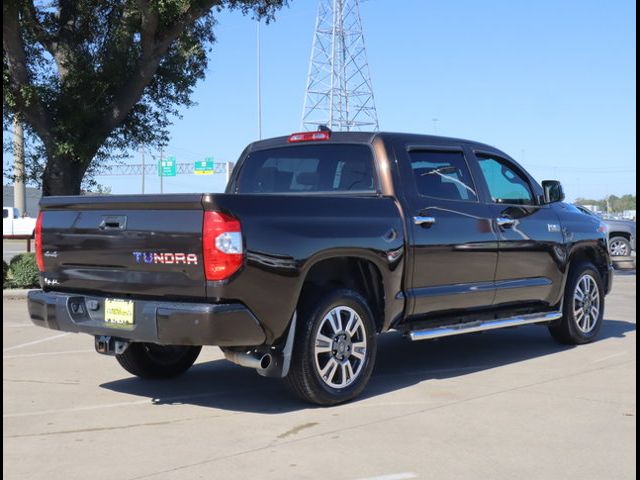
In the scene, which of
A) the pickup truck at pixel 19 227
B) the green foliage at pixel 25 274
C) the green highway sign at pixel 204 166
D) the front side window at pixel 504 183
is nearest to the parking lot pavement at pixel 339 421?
the front side window at pixel 504 183

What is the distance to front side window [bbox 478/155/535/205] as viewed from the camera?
297 inches

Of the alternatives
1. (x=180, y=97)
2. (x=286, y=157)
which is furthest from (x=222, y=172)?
(x=286, y=157)

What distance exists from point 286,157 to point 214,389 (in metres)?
2.05

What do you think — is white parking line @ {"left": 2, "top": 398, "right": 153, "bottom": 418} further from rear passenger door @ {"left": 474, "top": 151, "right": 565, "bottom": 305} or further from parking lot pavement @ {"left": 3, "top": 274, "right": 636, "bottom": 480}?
rear passenger door @ {"left": 474, "top": 151, "right": 565, "bottom": 305}

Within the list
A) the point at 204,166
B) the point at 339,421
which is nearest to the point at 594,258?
the point at 339,421

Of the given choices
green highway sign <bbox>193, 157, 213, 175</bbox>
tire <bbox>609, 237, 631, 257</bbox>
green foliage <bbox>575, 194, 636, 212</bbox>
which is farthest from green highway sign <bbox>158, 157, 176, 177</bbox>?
green foliage <bbox>575, 194, 636, 212</bbox>

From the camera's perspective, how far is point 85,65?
15.0 m

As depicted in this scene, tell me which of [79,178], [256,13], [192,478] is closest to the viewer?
[192,478]

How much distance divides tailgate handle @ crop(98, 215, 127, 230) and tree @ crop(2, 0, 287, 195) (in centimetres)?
902

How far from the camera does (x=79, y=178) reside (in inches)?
598

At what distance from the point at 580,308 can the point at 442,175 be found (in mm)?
2415

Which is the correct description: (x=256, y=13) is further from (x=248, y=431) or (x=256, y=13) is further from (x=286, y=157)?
(x=248, y=431)

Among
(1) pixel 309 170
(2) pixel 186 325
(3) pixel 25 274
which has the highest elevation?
(1) pixel 309 170

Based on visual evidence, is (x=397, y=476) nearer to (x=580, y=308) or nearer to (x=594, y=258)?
(x=580, y=308)
